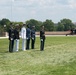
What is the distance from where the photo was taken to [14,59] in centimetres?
1955

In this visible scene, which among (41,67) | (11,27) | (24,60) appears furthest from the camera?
(11,27)

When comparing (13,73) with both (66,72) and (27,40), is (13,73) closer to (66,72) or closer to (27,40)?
(66,72)

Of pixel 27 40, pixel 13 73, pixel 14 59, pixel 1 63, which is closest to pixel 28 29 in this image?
pixel 27 40

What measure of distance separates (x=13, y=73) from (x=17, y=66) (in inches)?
83.8

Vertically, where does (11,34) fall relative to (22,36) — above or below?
above

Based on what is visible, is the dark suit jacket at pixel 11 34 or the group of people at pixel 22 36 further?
the group of people at pixel 22 36

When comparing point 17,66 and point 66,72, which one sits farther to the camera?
point 17,66

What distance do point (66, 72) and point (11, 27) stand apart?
35.3 ft

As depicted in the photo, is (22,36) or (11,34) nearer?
(11,34)

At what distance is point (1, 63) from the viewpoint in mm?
17953

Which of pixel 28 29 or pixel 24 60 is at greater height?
pixel 28 29

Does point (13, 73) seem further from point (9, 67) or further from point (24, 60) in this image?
point (24, 60)

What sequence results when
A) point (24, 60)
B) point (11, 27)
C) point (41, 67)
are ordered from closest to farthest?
point (41, 67) < point (24, 60) < point (11, 27)

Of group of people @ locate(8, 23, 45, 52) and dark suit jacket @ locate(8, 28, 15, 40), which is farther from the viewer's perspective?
group of people @ locate(8, 23, 45, 52)
